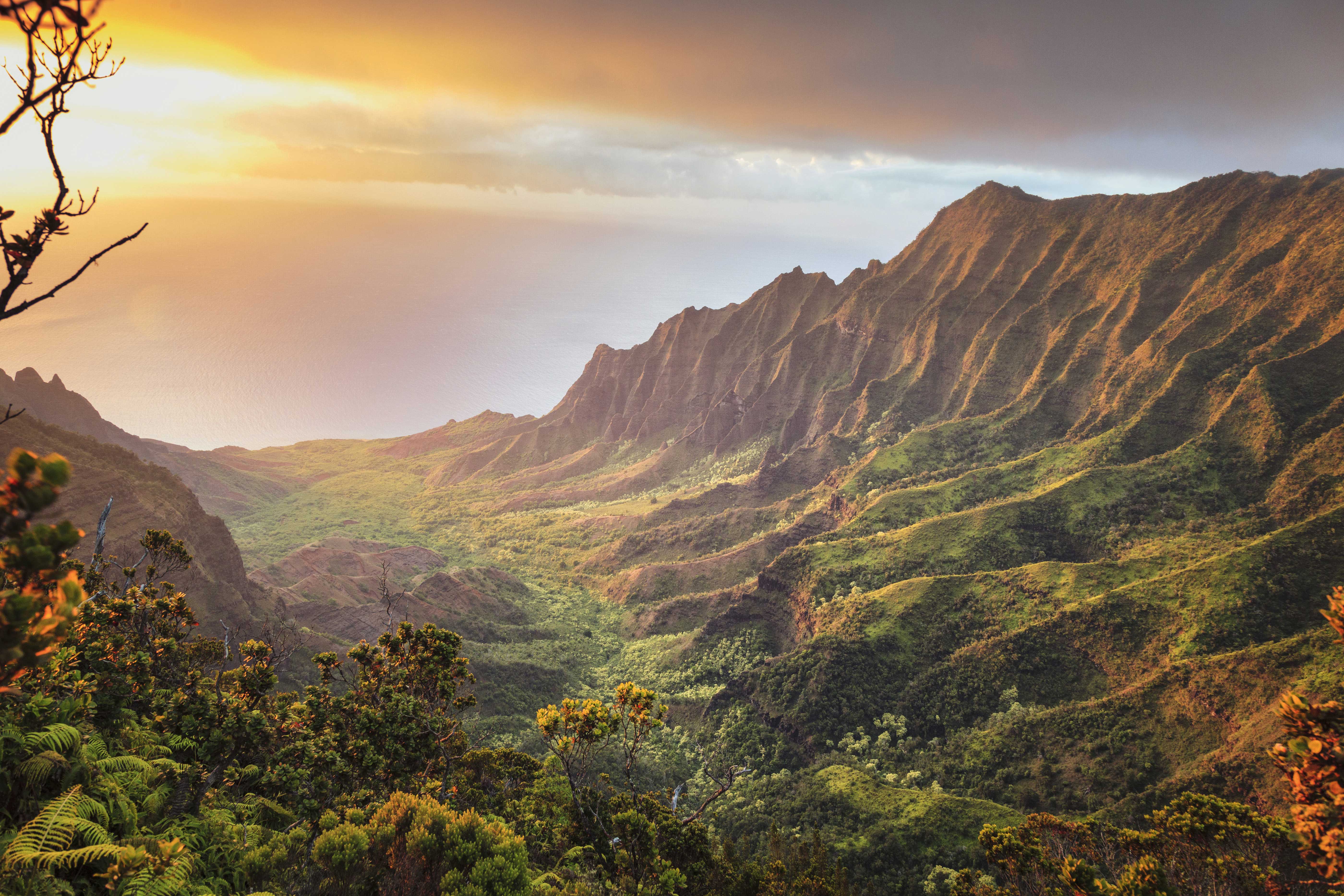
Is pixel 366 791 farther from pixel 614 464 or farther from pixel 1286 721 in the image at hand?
pixel 614 464

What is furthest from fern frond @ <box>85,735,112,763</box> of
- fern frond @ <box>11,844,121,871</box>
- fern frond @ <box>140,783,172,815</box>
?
fern frond @ <box>11,844,121,871</box>

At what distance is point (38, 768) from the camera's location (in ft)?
44.0

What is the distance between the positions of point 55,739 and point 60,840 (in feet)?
13.1

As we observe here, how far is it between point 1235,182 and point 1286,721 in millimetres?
143392

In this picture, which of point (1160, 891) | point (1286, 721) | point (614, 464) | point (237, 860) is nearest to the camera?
point (1286, 721)

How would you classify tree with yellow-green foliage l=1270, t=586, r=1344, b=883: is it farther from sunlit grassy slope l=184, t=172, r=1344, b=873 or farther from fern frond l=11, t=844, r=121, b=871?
sunlit grassy slope l=184, t=172, r=1344, b=873

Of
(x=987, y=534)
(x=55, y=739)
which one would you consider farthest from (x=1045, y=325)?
(x=55, y=739)

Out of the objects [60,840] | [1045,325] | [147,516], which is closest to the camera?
[60,840]

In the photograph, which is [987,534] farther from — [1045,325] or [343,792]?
[343,792]

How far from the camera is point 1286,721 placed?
1069cm

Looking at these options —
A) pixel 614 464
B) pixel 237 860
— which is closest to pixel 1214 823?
pixel 237 860

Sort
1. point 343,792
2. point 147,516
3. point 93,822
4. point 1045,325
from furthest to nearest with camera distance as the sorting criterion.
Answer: point 1045,325
point 147,516
point 343,792
point 93,822

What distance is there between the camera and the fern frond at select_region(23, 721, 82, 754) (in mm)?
13930

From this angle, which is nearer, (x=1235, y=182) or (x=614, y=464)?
(x=1235, y=182)
